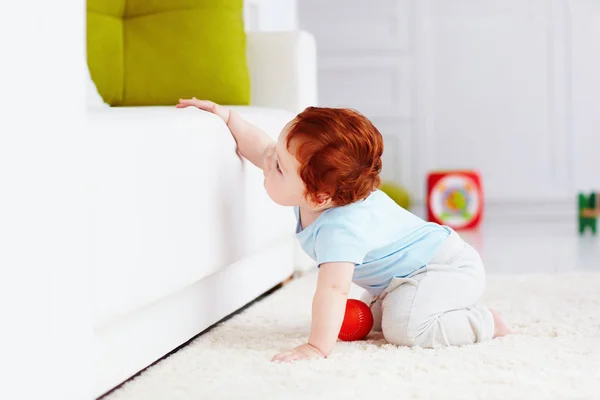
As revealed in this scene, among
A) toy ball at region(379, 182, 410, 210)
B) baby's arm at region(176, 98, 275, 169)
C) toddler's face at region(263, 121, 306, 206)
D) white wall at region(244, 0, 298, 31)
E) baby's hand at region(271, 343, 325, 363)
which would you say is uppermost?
white wall at region(244, 0, 298, 31)

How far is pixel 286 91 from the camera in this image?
196 cm

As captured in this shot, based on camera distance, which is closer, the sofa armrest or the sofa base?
the sofa base

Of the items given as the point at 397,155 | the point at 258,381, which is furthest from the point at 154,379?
the point at 397,155

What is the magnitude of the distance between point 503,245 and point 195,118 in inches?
62.3

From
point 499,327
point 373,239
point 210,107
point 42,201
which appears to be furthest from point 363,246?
point 42,201

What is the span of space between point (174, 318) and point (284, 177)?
256 mm

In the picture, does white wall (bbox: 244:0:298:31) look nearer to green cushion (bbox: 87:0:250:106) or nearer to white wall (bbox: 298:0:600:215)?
white wall (bbox: 298:0:600:215)

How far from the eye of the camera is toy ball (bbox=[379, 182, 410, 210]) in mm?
3318

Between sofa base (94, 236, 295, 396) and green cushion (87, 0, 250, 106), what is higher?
green cushion (87, 0, 250, 106)

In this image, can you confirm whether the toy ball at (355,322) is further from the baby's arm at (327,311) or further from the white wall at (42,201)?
the white wall at (42,201)

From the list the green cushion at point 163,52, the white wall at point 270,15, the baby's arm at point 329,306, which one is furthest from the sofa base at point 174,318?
the white wall at point 270,15

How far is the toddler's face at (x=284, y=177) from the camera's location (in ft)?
4.07

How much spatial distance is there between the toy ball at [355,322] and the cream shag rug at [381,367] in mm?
22

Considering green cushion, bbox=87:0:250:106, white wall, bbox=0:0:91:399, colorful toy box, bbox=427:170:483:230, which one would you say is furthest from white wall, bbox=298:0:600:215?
white wall, bbox=0:0:91:399
